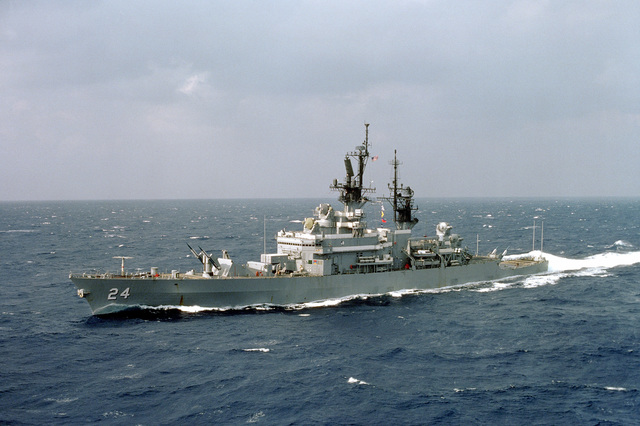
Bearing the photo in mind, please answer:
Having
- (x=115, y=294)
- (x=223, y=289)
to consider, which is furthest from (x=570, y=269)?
(x=115, y=294)

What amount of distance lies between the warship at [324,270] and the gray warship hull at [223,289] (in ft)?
0.21

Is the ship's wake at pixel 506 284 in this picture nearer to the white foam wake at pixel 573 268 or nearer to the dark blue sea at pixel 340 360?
the white foam wake at pixel 573 268

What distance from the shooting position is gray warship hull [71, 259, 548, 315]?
3177 centimetres

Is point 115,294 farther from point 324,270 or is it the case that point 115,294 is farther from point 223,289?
point 324,270

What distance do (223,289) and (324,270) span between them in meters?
7.58

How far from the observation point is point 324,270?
36.3 metres

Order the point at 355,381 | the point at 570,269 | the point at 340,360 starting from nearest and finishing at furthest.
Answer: the point at 355,381, the point at 340,360, the point at 570,269

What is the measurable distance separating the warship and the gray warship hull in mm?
64

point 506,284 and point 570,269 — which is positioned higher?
point 570,269

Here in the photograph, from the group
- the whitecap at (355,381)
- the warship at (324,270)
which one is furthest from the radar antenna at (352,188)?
the whitecap at (355,381)

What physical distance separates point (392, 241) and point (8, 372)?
2784 cm

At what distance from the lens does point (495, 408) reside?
1938 cm

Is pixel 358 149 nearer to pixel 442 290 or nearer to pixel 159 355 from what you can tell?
pixel 442 290

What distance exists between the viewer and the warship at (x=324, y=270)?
106 feet
